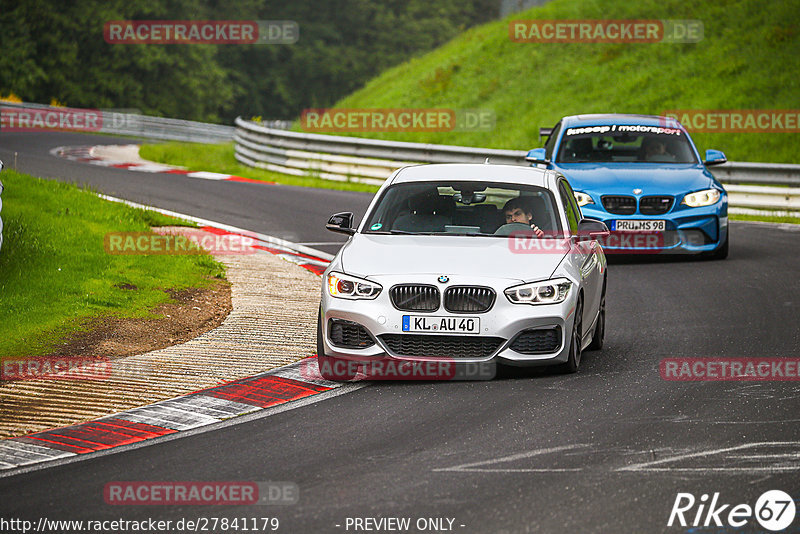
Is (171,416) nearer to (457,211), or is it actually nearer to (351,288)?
(351,288)

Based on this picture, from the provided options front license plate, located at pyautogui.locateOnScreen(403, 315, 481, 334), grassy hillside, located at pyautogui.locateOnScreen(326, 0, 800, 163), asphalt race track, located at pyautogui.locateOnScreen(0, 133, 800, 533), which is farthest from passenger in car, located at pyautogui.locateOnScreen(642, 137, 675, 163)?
grassy hillside, located at pyautogui.locateOnScreen(326, 0, 800, 163)

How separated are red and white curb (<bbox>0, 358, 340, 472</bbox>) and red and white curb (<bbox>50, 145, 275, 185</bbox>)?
16.3 meters

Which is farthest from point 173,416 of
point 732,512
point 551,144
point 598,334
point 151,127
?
point 151,127

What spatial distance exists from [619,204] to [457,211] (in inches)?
229

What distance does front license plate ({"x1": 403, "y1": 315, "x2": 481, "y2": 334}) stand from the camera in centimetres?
848

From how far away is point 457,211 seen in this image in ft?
32.2

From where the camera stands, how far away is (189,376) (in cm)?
891

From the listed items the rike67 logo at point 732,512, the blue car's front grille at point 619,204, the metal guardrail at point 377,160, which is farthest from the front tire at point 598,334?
the metal guardrail at point 377,160

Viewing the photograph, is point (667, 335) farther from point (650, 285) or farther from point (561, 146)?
point (561, 146)

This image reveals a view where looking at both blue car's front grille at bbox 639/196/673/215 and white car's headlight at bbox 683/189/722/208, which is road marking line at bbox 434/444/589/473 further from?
white car's headlight at bbox 683/189/722/208

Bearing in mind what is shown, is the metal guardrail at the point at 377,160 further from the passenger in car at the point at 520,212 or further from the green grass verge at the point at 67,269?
the passenger in car at the point at 520,212

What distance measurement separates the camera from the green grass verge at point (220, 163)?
25.7 metres

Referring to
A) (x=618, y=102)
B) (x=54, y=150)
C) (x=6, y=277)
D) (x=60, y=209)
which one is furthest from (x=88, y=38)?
(x=6, y=277)

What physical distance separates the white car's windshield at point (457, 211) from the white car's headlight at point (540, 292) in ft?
3.14
